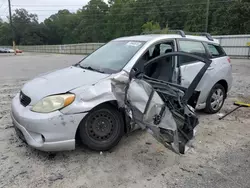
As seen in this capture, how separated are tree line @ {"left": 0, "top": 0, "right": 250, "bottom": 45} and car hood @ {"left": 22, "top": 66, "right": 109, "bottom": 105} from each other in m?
38.6

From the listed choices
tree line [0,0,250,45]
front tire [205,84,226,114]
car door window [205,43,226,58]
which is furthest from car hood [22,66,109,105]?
tree line [0,0,250,45]

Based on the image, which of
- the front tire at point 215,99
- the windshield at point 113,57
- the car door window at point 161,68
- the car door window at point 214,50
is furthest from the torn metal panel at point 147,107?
the car door window at point 214,50

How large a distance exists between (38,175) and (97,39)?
7703 cm

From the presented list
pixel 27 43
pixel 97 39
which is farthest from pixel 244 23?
pixel 27 43

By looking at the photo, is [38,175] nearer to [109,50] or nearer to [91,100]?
[91,100]

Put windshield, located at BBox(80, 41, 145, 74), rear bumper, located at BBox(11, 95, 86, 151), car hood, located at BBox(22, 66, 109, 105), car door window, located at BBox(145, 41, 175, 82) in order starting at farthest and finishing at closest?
car door window, located at BBox(145, 41, 175, 82), windshield, located at BBox(80, 41, 145, 74), car hood, located at BBox(22, 66, 109, 105), rear bumper, located at BBox(11, 95, 86, 151)

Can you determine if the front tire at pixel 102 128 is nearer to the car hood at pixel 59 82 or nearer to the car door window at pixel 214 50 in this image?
the car hood at pixel 59 82

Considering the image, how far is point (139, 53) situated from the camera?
3.67m

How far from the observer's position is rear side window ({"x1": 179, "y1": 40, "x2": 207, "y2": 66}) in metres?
4.17

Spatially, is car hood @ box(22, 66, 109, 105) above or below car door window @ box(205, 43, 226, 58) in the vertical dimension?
below

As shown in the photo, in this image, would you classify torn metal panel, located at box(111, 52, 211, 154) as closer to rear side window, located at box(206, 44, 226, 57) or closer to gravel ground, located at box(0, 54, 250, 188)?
gravel ground, located at box(0, 54, 250, 188)

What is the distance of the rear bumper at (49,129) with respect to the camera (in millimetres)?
2896

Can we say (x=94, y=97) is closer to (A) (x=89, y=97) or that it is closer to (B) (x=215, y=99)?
(A) (x=89, y=97)

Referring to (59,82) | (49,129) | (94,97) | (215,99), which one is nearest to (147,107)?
(94,97)
